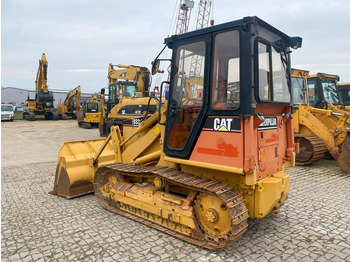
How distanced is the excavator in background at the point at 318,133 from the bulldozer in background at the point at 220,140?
456 centimetres

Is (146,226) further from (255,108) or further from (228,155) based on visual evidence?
(255,108)

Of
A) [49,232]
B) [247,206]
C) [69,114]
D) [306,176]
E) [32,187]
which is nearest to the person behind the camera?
[247,206]

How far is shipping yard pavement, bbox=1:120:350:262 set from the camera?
340 centimetres

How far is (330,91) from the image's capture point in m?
10.8

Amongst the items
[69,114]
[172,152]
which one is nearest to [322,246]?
[172,152]

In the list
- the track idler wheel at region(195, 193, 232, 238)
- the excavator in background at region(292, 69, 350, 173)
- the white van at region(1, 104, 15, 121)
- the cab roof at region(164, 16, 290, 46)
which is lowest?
the track idler wheel at region(195, 193, 232, 238)

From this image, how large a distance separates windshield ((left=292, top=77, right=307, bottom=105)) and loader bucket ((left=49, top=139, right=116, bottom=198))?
6.85 m

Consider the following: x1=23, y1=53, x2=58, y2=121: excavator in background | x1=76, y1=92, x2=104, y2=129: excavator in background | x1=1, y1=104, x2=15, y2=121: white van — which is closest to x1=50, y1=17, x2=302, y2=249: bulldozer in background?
x1=76, y1=92, x2=104, y2=129: excavator in background

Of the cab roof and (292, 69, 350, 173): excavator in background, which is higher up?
the cab roof

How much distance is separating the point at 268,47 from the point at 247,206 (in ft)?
6.98

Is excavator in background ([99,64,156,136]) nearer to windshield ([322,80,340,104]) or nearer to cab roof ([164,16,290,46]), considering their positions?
windshield ([322,80,340,104])

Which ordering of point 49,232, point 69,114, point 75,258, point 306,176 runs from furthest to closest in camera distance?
point 69,114 < point 306,176 < point 49,232 < point 75,258

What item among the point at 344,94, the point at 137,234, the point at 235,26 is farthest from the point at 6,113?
the point at 235,26

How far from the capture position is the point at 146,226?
4215mm
